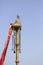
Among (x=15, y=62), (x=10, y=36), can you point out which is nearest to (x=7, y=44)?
(x=10, y=36)

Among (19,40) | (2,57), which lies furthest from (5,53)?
(19,40)

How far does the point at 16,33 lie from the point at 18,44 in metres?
2.68

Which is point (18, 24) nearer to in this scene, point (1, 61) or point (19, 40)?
point (19, 40)

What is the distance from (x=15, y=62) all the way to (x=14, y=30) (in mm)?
7255

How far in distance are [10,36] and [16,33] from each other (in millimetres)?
2272

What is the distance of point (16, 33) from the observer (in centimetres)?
5794

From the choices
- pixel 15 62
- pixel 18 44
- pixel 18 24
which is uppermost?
pixel 18 24

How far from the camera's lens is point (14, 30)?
58469 mm

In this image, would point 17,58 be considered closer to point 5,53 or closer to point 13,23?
point 5,53

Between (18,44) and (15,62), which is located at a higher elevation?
(18,44)

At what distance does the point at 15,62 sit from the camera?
184 ft

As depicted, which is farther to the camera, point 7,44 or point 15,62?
point 7,44

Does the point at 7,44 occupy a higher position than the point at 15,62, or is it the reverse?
the point at 7,44

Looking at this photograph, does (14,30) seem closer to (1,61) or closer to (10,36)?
(10,36)
